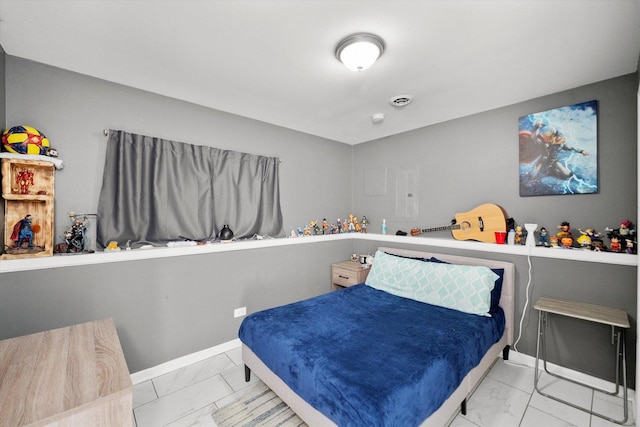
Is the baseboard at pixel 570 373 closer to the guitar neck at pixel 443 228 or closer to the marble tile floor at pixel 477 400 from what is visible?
the marble tile floor at pixel 477 400

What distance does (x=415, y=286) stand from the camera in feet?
8.53

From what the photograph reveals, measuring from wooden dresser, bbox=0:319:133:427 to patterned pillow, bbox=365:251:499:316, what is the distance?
2256mm

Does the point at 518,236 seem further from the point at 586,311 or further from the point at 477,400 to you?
the point at 477,400

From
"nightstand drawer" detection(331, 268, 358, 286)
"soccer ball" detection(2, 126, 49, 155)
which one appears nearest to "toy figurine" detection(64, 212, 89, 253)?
"soccer ball" detection(2, 126, 49, 155)

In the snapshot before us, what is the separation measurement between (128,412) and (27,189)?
5.78 feet

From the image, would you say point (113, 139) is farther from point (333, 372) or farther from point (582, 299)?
point (582, 299)

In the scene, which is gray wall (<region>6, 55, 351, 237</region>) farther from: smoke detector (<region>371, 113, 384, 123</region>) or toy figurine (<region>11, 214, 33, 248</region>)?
smoke detector (<region>371, 113, 384, 123</region>)

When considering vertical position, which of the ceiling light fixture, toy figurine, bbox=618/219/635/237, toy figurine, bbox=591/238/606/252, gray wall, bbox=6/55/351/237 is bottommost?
toy figurine, bbox=591/238/606/252

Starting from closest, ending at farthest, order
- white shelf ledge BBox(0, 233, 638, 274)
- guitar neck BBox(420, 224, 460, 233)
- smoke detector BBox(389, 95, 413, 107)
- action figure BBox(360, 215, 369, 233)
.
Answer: white shelf ledge BBox(0, 233, 638, 274) < smoke detector BBox(389, 95, 413, 107) < guitar neck BBox(420, 224, 460, 233) < action figure BBox(360, 215, 369, 233)

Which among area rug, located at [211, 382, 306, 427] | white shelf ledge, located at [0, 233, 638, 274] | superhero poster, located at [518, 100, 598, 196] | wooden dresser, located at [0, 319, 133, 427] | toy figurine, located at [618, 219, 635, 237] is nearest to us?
wooden dresser, located at [0, 319, 133, 427]

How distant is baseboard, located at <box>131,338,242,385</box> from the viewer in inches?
87.2

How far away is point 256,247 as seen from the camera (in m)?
2.93

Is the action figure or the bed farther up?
the action figure

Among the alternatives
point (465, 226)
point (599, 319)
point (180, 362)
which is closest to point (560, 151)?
point (465, 226)
